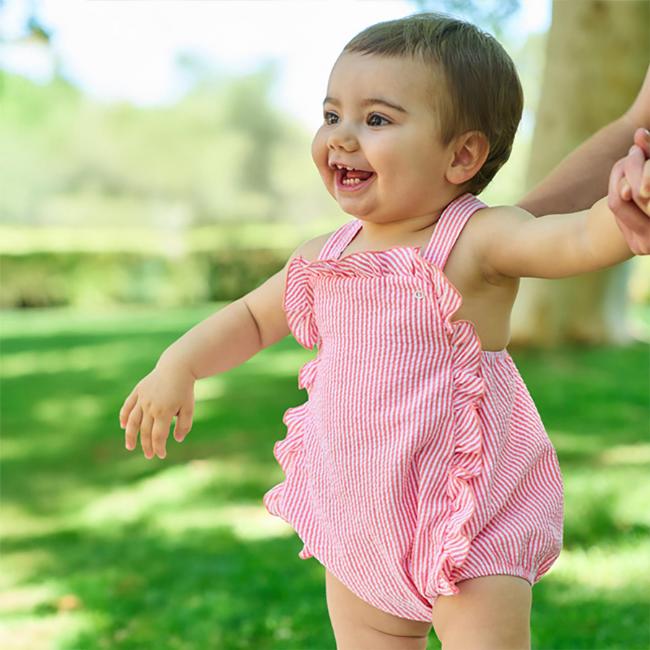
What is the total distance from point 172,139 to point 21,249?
21892 mm

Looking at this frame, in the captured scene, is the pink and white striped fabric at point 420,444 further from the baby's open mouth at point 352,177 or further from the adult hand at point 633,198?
the adult hand at point 633,198

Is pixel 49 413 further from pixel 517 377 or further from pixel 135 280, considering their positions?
pixel 135 280

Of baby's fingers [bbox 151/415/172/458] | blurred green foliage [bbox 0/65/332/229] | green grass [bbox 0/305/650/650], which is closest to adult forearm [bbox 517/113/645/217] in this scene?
baby's fingers [bbox 151/415/172/458]

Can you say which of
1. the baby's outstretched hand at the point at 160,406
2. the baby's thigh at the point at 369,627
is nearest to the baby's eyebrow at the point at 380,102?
the baby's outstretched hand at the point at 160,406

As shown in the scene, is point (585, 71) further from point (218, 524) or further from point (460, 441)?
point (460, 441)

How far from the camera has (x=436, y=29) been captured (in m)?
2.11

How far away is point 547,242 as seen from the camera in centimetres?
192

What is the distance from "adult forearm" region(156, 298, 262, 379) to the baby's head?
44 centimetres

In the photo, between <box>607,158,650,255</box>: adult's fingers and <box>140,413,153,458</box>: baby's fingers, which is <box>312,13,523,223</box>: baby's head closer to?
<box>607,158,650,255</box>: adult's fingers

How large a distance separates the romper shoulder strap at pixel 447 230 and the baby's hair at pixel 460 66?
0.12 m

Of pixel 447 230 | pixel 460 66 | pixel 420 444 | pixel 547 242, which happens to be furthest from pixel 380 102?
pixel 420 444

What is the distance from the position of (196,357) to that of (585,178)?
0.95 metres

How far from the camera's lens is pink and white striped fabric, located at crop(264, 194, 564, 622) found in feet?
6.71

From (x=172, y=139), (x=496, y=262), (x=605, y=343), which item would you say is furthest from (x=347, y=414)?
(x=172, y=139)
